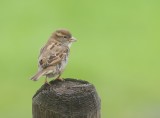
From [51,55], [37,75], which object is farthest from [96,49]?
[37,75]

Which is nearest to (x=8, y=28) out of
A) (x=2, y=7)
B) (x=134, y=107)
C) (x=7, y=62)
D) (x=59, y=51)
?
(x=2, y=7)

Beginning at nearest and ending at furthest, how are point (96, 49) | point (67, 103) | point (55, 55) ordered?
1. point (67, 103)
2. point (55, 55)
3. point (96, 49)

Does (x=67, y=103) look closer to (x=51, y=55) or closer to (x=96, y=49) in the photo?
(x=51, y=55)

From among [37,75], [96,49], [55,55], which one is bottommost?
[96,49]

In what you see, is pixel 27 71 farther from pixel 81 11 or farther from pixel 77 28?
pixel 81 11

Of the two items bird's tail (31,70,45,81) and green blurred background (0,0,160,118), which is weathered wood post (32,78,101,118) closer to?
bird's tail (31,70,45,81)

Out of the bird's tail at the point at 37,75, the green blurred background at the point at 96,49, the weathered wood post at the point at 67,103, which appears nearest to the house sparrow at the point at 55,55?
the bird's tail at the point at 37,75

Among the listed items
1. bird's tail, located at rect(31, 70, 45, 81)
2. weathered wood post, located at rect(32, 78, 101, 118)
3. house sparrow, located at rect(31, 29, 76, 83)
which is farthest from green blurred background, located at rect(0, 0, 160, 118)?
weathered wood post, located at rect(32, 78, 101, 118)

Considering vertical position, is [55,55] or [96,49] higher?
[55,55]
